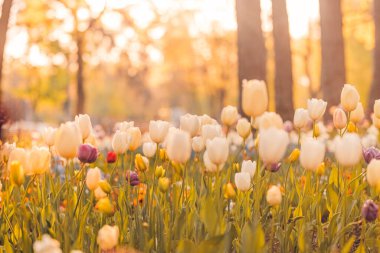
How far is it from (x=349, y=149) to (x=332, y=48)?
966 cm

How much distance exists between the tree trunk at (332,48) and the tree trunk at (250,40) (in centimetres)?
215

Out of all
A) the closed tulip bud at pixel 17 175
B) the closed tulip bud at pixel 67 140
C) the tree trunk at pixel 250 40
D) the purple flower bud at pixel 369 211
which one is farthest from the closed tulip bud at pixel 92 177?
the tree trunk at pixel 250 40

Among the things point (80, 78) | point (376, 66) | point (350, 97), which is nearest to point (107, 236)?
point (350, 97)

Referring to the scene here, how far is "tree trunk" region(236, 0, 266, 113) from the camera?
10062 millimetres

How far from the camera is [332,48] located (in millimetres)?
11812

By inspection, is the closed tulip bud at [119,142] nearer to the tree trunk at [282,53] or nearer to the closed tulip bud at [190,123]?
the closed tulip bud at [190,123]

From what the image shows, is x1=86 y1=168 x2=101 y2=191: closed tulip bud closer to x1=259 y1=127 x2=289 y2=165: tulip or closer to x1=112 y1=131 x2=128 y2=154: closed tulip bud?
x1=112 y1=131 x2=128 y2=154: closed tulip bud

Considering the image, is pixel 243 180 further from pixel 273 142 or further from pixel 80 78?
→ pixel 80 78

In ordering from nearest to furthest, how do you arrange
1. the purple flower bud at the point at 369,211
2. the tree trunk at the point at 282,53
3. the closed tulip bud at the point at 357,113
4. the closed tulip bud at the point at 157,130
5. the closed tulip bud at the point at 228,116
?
the purple flower bud at the point at 369,211 → the closed tulip bud at the point at 157,130 → the closed tulip bud at the point at 228,116 → the closed tulip bud at the point at 357,113 → the tree trunk at the point at 282,53

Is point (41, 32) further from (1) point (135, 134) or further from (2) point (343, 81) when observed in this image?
(1) point (135, 134)

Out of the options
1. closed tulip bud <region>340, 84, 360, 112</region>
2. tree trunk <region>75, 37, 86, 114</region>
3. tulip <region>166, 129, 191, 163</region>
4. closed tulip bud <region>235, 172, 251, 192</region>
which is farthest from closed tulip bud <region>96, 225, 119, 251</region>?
tree trunk <region>75, 37, 86, 114</region>

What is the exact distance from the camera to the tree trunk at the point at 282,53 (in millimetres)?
11719

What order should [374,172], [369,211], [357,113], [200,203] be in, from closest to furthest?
A: [369,211] → [374,172] → [200,203] → [357,113]

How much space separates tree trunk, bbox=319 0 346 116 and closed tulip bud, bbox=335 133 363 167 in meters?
9.44
